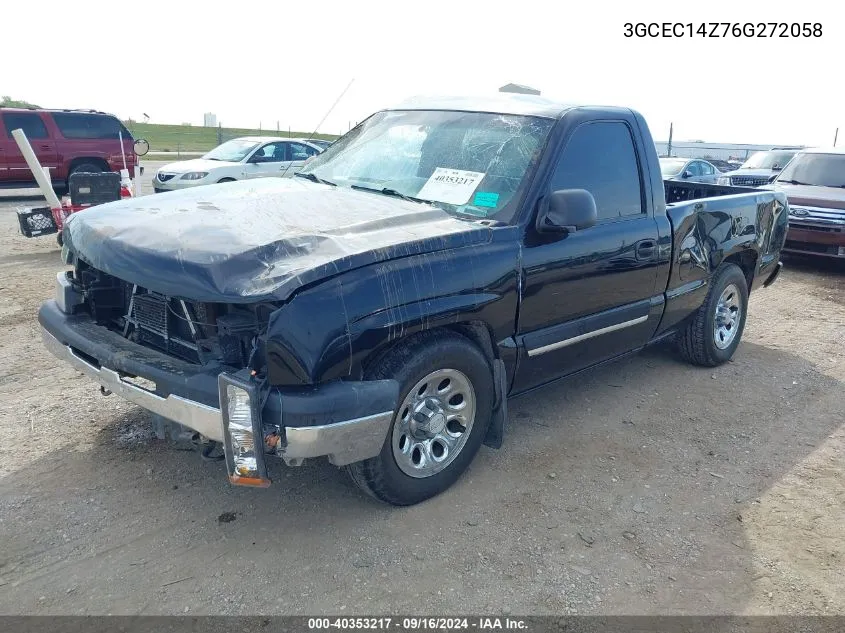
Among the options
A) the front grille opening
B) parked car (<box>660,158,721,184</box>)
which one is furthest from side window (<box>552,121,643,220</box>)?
parked car (<box>660,158,721,184</box>)

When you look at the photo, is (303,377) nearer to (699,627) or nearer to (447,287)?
(447,287)

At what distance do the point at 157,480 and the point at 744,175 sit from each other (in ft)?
49.8

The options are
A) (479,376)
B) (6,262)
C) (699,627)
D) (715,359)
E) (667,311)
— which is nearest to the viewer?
(699,627)

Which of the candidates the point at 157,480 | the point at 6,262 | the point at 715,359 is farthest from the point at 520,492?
the point at 6,262

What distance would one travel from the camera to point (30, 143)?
14297 mm

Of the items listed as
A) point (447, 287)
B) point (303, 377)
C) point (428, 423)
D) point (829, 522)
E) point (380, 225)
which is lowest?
point (829, 522)

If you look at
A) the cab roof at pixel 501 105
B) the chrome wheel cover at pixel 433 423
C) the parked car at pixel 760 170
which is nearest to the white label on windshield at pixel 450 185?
the cab roof at pixel 501 105

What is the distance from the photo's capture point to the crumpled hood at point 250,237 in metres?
2.80

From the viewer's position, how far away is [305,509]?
3.38 m

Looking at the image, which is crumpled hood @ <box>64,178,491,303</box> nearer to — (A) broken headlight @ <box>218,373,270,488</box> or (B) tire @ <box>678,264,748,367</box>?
(A) broken headlight @ <box>218,373,270,488</box>

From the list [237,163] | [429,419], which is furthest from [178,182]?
[429,419]

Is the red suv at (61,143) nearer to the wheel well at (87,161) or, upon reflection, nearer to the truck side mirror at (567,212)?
the wheel well at (87,161)

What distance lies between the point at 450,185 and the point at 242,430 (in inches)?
71.6

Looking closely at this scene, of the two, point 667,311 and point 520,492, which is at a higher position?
point 667,311
